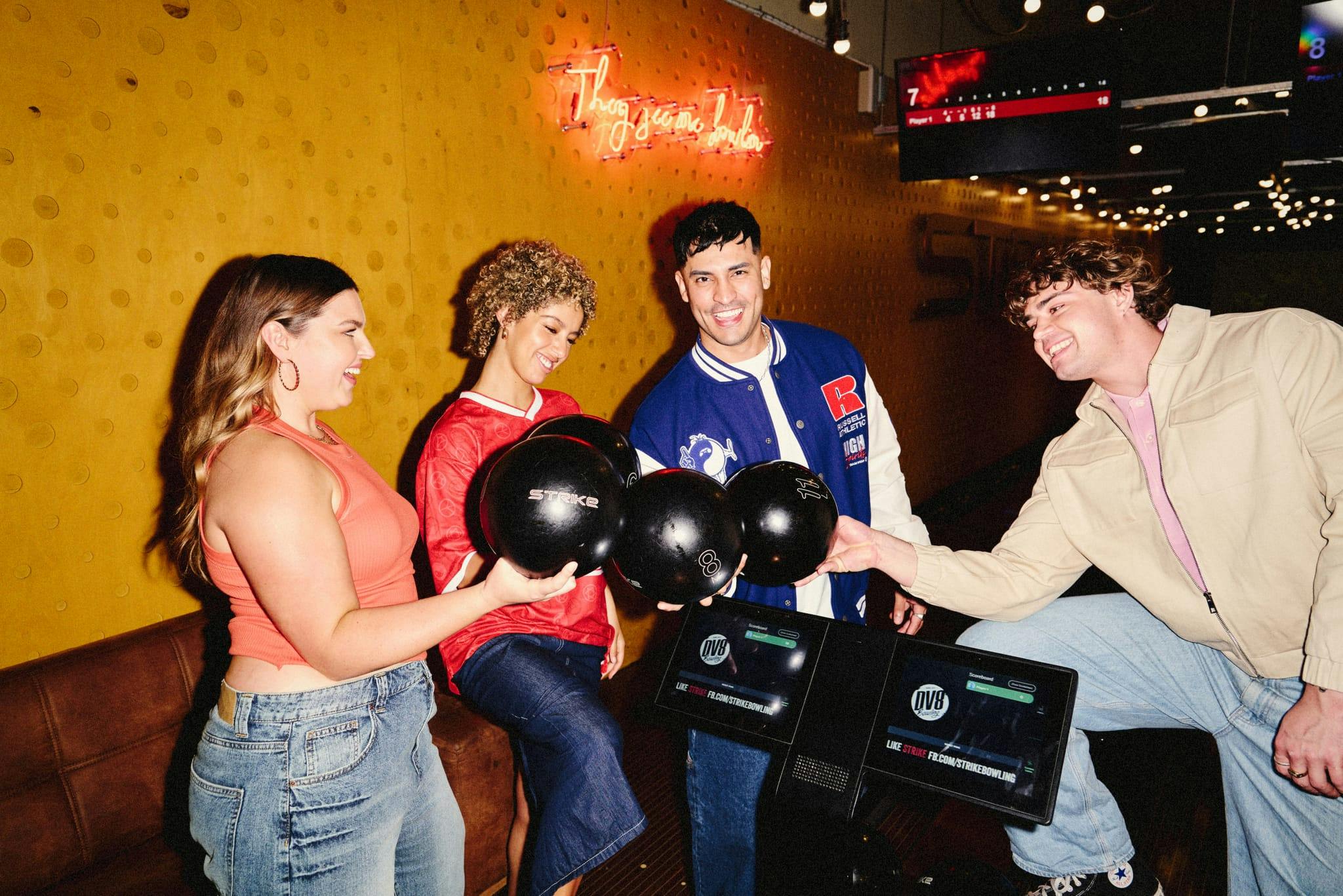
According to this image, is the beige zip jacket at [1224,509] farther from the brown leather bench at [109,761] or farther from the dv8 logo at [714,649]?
the brown leather bench at [109,761]

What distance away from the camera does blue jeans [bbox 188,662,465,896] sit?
143 centimetres

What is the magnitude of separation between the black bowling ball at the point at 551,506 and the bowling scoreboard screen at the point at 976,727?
0.67 meters

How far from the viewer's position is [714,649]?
1650 millimetres

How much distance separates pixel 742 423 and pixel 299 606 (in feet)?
4.27

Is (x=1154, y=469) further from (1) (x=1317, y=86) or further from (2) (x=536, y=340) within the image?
(1) (x=1317, y=86)

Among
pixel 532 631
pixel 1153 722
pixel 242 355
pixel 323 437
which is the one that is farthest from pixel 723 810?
pixel 242 355

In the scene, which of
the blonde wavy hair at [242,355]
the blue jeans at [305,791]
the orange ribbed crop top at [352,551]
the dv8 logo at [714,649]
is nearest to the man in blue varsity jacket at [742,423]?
the dv8 logo at [714,649]

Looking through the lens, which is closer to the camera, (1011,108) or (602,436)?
(602,436)

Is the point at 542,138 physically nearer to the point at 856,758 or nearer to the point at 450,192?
the point at 450,192

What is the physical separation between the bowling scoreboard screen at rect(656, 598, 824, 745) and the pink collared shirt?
1067mm

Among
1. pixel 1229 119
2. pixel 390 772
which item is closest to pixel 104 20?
pixel 390 772

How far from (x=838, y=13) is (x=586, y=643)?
449cm

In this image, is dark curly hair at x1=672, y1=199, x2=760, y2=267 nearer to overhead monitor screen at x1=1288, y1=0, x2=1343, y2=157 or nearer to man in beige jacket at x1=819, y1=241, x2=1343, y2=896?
man in beige jacket at x1=819, y1=241, x2=1343, y2=896

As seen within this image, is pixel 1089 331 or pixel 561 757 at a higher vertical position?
pixel 1089 331
